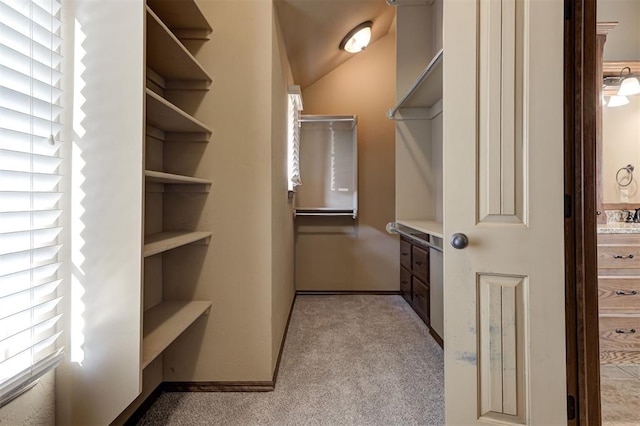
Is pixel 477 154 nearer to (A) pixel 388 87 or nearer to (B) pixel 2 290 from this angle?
(B) pixel 2 290

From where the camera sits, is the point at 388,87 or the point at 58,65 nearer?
the point at 58,65

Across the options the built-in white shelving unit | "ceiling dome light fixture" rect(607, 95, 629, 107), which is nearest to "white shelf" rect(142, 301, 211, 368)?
the built-in white shelving unit

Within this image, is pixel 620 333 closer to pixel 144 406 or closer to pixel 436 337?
pixel 436 337

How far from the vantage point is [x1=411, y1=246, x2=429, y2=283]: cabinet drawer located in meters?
2.41

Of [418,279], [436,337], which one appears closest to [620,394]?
[436,337]

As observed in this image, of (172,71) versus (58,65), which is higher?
(172,71)

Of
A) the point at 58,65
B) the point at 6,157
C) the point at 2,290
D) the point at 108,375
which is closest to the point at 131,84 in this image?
the point at 58,65

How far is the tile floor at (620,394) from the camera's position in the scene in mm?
1442

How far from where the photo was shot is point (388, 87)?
346cm

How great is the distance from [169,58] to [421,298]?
8.18 feet

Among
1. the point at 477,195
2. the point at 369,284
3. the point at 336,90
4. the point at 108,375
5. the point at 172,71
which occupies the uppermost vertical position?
the point at 336,90

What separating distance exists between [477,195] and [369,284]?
2.45m

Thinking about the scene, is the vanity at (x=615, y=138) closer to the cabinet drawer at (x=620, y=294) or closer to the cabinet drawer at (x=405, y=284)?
the cabinet drawer at (x=620, y=294)

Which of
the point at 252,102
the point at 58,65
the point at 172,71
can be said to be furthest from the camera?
the point at 252,102
